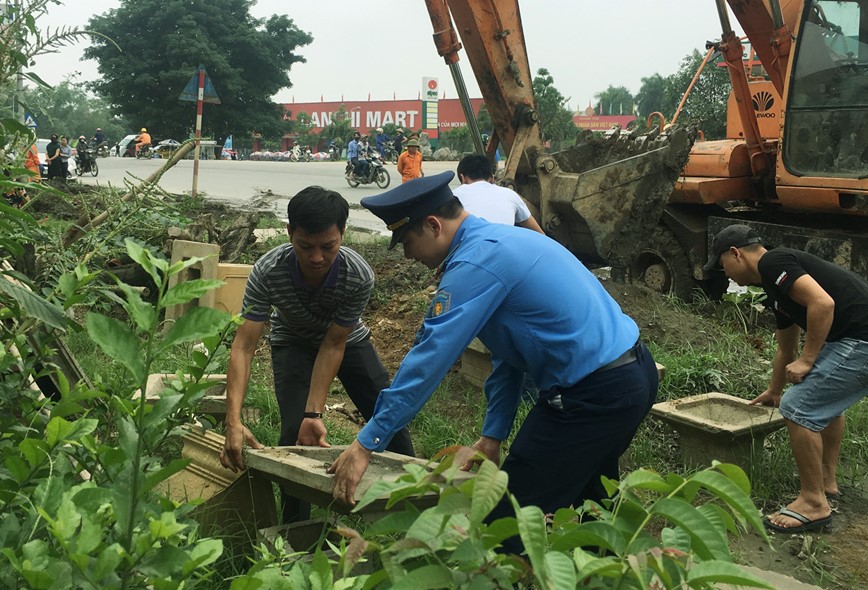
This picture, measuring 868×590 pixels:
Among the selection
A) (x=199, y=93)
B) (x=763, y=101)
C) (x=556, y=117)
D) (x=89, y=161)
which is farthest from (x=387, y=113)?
(x=763, y=101)

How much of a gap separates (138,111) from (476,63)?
42.4 meters

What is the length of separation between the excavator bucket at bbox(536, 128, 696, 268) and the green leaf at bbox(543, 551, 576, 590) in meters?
7.34

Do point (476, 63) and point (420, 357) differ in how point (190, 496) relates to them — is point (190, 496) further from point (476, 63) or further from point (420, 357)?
point (476, 63)

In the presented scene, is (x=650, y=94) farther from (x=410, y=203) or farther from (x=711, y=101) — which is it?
(x=410, y=203)

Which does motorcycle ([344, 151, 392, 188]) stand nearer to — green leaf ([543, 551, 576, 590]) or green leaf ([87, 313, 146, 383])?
green leaf ([87, 313, 146, 383])

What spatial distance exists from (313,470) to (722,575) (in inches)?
71.7

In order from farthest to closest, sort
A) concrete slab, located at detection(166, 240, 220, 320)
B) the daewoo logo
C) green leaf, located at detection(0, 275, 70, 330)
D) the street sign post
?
the street sign post < the daewoo logo < concrete slab, located at detection(166, 240, 220, 320) < green leaf, located at detection(0, 275, 70, 330)

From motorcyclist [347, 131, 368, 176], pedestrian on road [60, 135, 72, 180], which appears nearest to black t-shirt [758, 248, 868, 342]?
motorcyclist [347, 131, 368, 176]

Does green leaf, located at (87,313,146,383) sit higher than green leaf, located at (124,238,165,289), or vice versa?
green leaf, located at (124,238,165,289)

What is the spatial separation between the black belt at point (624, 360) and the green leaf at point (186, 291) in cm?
188

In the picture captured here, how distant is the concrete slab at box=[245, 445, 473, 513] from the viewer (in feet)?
8.98

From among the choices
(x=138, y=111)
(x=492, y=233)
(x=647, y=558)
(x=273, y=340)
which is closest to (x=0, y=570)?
(x=647, y=558)

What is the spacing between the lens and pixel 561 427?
9.89 feet

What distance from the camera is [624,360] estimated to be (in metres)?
3.05
